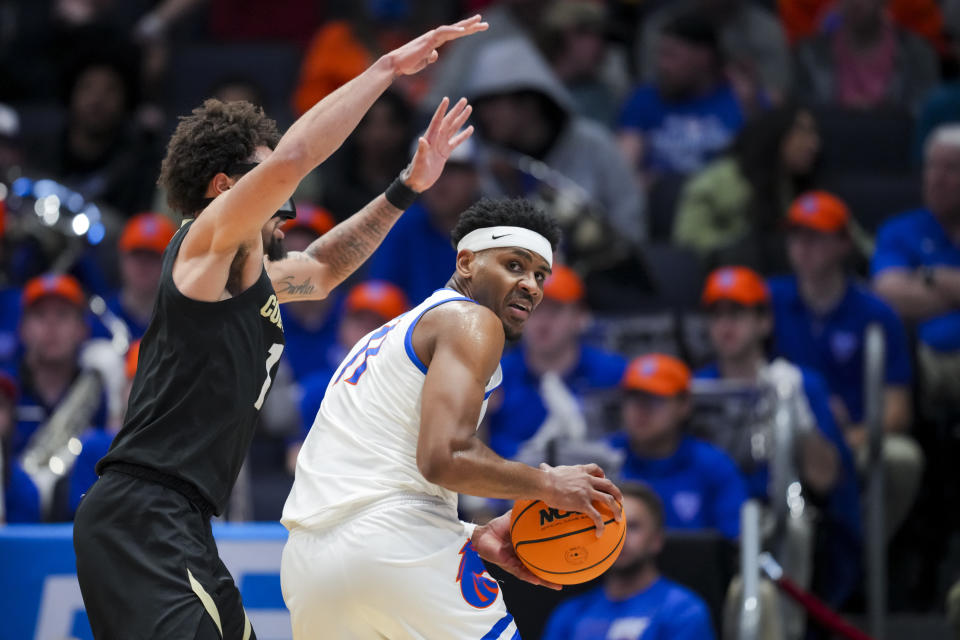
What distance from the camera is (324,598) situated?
3.95 m

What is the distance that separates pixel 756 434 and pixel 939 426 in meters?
1.30

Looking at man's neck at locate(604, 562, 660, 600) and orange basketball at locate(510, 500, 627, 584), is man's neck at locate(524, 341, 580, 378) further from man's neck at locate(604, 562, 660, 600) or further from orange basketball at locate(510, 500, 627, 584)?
orange basketball at locate(510, 500, 627, 584)

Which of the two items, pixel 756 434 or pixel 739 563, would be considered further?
pixel 756 434

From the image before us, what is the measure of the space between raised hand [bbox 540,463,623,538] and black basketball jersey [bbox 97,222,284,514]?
89cm

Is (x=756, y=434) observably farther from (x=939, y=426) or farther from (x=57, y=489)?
(x=57, y=489)

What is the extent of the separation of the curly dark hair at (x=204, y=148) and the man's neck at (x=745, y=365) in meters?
4.46

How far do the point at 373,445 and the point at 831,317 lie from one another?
4895 mm

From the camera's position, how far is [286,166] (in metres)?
3.69


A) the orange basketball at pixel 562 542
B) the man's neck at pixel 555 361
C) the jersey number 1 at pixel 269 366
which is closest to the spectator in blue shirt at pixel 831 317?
the man's neck at pixel 555 361

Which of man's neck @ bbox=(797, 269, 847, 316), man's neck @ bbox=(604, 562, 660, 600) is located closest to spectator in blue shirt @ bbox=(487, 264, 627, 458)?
man's neck @ bbox=(797, 269, 847, 316)

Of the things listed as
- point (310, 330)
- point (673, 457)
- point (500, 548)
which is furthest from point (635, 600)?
point (310, 330)

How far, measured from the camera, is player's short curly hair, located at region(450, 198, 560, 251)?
14.0 ft

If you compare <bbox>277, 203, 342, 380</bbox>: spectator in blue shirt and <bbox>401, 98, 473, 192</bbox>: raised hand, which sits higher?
<bbox>401, 98, 473, 192</bbox>: raised hand

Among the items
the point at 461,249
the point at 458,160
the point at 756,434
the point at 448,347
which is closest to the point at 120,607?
the point at 448,347
